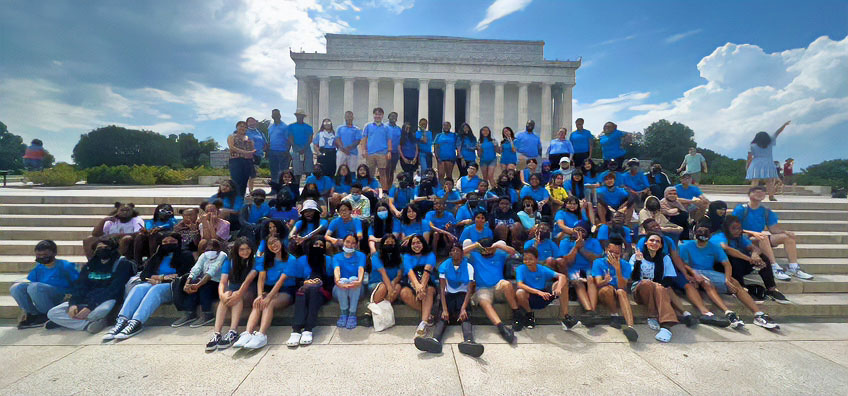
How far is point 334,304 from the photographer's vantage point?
6070 mm

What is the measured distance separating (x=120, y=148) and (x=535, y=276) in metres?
59.9

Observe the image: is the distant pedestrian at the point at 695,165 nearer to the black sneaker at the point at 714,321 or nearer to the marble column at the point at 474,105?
the black sneaker at the point at 714,321

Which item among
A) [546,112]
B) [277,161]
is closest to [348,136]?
[277,161]

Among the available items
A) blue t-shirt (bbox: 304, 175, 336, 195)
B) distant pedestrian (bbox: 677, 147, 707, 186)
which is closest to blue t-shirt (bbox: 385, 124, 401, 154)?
blue t-shirt (bbox: 304, 175, 336, 195)

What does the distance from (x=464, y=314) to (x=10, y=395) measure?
218 inches

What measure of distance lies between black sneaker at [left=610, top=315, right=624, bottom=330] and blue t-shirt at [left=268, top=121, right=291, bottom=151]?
9559mm

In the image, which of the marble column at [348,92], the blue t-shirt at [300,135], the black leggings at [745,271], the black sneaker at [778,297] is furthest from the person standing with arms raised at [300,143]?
the marble column at [348,92]

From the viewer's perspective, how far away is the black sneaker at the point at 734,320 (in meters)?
5.62

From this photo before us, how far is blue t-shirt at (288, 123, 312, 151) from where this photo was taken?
36.1ft

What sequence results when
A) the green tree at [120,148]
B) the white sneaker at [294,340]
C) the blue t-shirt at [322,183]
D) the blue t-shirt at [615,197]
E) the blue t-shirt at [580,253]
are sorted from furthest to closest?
the green tree at [120,148]
the blue t-shirt at [322,183]
the blue t-shirt at [615,197]
the blue t-shirt at [580,253]
the white sneaker at [294,340]

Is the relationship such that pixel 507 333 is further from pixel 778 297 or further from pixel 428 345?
pixel 778 297

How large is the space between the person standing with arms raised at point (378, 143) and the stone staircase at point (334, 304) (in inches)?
218

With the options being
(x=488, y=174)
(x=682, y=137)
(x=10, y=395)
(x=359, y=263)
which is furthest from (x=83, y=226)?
(x=682, y=137)

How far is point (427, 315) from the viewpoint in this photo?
557 centimetres
